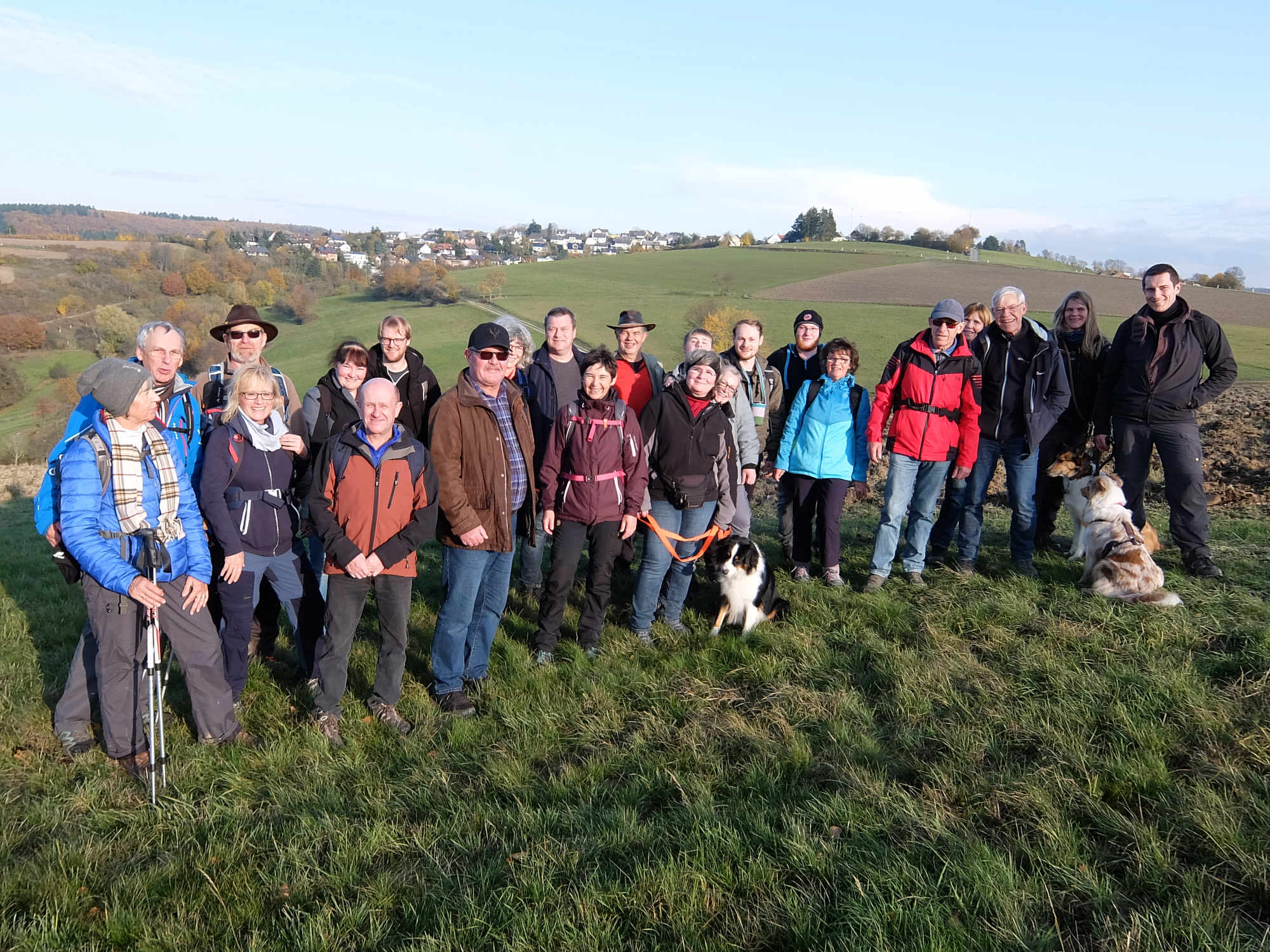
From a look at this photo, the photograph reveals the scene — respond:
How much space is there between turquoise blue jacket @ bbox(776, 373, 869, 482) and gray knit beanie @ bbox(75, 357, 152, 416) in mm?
4565

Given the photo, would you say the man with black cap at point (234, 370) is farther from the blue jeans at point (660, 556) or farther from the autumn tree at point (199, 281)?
the autumn tree at point (199, 281)

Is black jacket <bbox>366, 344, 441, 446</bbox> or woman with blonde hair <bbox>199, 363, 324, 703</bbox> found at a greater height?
black jacket <bbox>366, 344, 441, 446</bbox>

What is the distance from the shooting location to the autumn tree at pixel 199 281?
71.2 meters

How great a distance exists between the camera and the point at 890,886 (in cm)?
267

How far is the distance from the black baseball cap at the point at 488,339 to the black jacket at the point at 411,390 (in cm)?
98

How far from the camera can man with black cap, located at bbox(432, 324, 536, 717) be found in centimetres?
440

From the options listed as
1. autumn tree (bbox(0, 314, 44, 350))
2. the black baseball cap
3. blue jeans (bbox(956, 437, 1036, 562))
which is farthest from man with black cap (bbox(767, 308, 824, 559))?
autumn tree (bbox(0, 314, 44, 350))

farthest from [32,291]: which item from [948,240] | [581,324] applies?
[948,240]

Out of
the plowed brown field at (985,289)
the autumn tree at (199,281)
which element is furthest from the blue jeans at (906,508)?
the autumn tree at (199,281)

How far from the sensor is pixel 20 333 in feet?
177

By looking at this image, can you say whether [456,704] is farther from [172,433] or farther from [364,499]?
[172,433]

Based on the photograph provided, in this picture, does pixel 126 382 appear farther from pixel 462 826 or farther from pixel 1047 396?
pixel 1047 396

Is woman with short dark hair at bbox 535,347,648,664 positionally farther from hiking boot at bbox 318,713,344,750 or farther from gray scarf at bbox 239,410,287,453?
gray scarf at bbox 239,410,287,453

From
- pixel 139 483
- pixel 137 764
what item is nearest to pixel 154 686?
pixel 137 764
